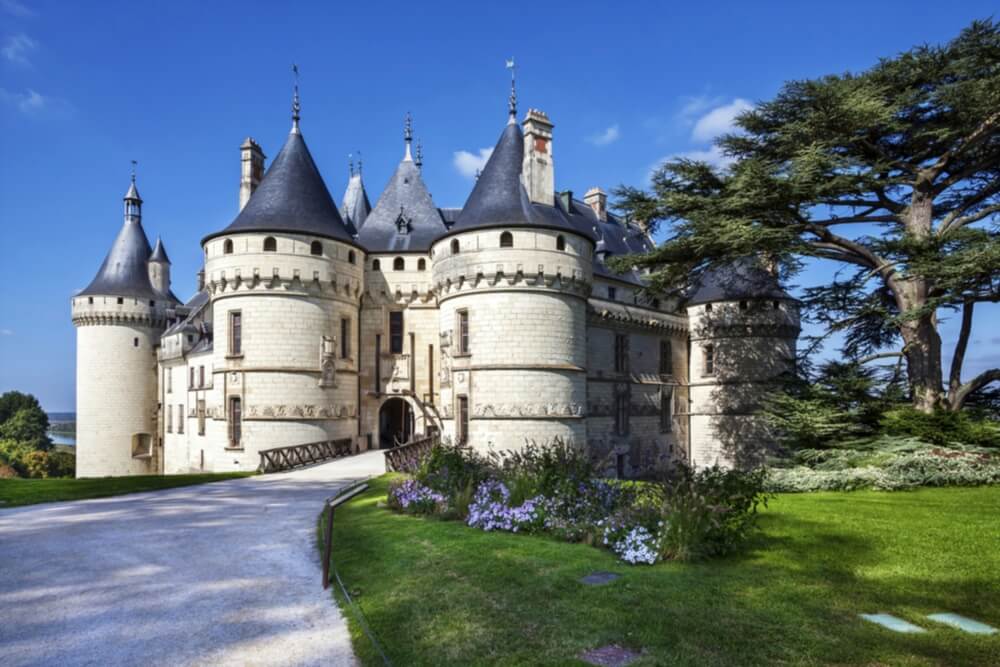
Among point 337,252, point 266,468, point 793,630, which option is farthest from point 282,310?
point 793,630

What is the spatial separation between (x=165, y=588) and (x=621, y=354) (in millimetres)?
23518

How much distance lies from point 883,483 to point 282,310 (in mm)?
19666

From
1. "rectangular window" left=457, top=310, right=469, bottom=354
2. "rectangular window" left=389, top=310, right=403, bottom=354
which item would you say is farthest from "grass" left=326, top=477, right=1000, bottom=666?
"rectangular window" left=389, top=310, right=403, bottom=354

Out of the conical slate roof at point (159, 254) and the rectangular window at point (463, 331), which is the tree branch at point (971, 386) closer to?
the rectangular window at point (463, 331)

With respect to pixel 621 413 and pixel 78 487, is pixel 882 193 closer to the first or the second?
pixel 621 413

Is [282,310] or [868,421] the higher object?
[282,310]

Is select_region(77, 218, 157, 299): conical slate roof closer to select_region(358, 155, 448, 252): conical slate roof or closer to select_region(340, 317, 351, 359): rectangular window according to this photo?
select_region(358, 155, 448, 252): conical slate roof

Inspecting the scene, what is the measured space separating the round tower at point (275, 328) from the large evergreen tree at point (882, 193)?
40.7ft

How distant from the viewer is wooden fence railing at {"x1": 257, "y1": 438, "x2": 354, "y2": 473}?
20.7m

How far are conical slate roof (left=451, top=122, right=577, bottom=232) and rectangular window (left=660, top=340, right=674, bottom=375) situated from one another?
10977 millimetres

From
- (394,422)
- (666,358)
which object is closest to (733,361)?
(666,358)

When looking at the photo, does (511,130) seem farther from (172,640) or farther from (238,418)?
(172,640)

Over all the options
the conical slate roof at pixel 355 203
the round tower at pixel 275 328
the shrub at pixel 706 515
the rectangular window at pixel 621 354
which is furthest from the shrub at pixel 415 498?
the conical slate roof at pixel 355 203

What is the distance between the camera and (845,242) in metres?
18.8
